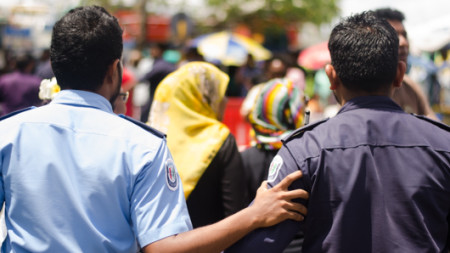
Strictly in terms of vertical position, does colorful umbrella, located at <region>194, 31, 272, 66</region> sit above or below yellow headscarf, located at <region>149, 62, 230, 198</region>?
below

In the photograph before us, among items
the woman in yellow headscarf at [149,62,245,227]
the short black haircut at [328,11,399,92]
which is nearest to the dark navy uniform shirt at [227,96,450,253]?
the short black haircut at [328,11,399,92]

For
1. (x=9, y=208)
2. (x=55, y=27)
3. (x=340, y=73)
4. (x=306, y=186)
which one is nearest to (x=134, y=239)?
(x=9, y=208)

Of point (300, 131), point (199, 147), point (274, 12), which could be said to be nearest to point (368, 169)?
point (300, 131)

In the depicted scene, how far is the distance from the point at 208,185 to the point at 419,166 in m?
1.31

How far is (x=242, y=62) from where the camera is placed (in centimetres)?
1189

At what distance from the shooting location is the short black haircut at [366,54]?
6.01 feet

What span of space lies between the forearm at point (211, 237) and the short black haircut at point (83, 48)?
2.04ft

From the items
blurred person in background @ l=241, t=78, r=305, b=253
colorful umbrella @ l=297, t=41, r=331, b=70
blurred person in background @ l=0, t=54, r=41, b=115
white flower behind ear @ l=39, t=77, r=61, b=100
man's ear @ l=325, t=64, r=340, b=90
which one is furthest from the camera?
colorful umbrella @ l=297, t=41, r=331, b=70

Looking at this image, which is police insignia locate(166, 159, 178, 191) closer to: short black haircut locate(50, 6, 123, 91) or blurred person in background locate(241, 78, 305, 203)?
short black haircut locate(50, 6, 123, 91)

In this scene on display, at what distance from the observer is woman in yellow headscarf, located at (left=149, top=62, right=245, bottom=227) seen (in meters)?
2.77

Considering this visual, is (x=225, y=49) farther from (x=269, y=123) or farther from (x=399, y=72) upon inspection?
(x=399, y=72)

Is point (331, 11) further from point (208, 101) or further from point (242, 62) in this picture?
point (208, 101)

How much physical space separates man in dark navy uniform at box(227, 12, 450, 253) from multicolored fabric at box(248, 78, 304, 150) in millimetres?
1386

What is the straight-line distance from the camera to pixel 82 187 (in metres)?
1.64
